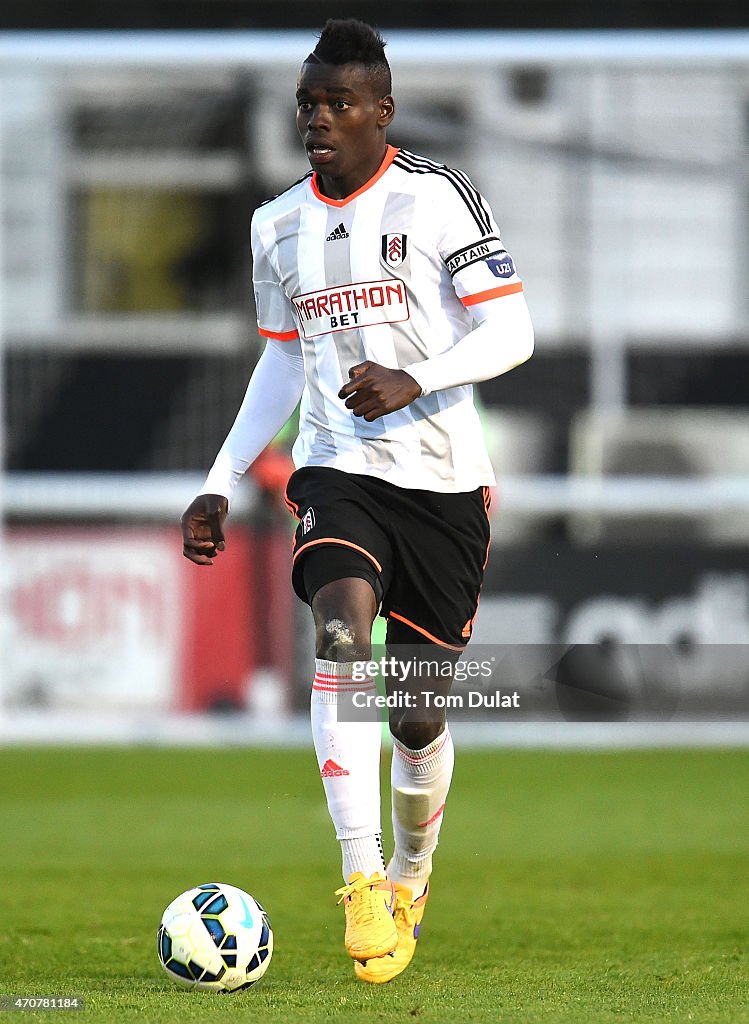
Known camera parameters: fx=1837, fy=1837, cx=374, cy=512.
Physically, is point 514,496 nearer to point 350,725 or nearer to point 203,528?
point 203,528

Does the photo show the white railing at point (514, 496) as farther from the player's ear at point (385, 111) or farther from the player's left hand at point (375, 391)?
the player's left hand at point (375, 391)

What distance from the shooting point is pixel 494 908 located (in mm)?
5602

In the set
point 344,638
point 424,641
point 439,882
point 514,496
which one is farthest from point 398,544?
Result: point 514,496

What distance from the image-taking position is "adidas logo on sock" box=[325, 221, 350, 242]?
435cm

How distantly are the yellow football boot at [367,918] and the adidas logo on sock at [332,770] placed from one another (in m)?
0.22

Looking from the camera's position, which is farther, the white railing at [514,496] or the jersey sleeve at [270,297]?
the white railing at [514,496]

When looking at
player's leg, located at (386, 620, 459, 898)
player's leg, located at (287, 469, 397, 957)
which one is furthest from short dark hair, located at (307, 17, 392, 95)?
player's leg, located at (386, 620, 459, 898)

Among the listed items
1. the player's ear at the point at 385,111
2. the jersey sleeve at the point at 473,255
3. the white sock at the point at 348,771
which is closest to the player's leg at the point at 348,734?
the white sock at the point at 348,771

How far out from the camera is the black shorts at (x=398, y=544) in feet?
13.8

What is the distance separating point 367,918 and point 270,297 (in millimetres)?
1555

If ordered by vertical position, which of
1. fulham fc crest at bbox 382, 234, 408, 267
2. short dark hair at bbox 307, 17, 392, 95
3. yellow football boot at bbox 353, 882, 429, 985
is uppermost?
short dark hair at bbox 307, 17, 392, 95

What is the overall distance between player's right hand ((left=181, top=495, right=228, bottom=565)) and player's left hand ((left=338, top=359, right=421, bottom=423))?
0.59 m

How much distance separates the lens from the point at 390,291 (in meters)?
4.33

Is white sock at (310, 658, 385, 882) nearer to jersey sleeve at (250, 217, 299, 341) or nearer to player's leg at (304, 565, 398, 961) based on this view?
player's leg at (304, 565, 398, 961)
